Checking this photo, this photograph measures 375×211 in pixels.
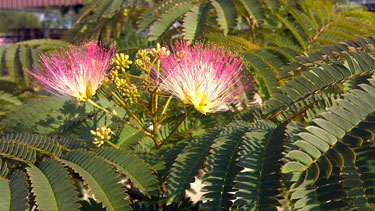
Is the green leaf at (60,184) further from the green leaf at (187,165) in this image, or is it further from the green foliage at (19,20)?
the green foliage at (19,20)

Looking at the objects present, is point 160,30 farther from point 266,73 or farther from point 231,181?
point 231,181

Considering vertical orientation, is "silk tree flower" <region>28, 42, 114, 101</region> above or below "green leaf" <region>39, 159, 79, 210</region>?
above

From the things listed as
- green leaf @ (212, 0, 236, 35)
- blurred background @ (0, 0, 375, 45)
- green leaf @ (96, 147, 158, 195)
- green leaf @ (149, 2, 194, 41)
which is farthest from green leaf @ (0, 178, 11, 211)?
blurred background @ (0, 0, 375, 45)

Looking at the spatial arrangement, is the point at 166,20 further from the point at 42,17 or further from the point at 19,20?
the point at 19,20

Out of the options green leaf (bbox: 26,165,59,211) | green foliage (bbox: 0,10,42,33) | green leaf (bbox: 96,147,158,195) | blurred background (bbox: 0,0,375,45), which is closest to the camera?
green leaf (bbox: 26,165,59,211)

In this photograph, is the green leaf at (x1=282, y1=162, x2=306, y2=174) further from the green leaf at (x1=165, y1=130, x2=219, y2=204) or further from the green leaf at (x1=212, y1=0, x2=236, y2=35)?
the green leaf at (x1=212, y1=0, x2=236, y2=35)

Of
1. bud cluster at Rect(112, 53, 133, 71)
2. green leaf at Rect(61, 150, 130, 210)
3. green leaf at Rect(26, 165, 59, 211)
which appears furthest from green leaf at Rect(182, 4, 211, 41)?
green leaf at Rect(26, 165, 59, 211)

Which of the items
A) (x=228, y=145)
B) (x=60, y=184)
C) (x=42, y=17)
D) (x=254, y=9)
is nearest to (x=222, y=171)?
(x=228, y=145)

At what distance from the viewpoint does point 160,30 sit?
1.83 m

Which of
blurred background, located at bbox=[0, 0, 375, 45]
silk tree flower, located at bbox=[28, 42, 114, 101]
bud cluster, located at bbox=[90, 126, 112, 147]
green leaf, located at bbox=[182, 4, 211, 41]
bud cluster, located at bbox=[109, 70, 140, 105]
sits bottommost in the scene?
bud cluster, located at bbox=[90, 126, 112, 147]

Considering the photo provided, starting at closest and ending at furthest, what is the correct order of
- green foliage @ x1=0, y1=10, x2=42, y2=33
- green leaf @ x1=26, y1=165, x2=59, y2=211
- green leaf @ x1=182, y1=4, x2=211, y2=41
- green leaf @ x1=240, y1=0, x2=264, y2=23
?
green leaf @ x1=26, y1=165, x2=59, y2=211 → green leaf @ x1=182, y1=4, x2=211, y2=41 → green leaf @ x1=240, y1=0, x2=264, y2=23 → green foliage @ x1=0, y1=10, x2=42, y2=33

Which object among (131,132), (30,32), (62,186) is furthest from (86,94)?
(30,32)

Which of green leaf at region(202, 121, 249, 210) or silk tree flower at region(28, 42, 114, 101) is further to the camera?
silk tree flower at region(28, 42, 114, 101)

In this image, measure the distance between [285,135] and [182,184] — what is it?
321mm
